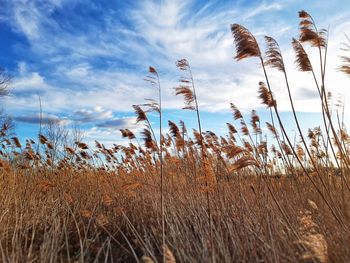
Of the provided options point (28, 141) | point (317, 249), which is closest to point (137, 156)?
point (28, 141)

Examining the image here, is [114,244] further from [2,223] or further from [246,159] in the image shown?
[246,159]

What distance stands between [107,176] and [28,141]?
2.34m

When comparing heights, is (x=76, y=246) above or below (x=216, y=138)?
below

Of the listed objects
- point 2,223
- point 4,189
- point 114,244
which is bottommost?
point 114,244

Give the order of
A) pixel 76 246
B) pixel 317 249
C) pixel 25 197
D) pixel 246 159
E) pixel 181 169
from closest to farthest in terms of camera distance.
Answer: pixel 317 249 < pixel 246 159 < pixel 76 246 < pixel 25 197 < pixel 181 169

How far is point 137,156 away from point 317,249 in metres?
7.20

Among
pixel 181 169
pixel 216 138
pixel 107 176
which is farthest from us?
pixel 107 176

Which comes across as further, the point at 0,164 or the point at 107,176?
the point at 107,176

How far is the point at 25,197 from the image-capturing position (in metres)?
6.00

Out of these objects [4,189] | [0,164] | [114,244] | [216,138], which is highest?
[216,138]

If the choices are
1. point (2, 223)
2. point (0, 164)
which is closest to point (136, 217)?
point (2, 223)

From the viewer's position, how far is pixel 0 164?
18.1ft

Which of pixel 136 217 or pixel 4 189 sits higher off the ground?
pixel 4 189

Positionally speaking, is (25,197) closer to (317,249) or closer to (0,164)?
(0,164)
